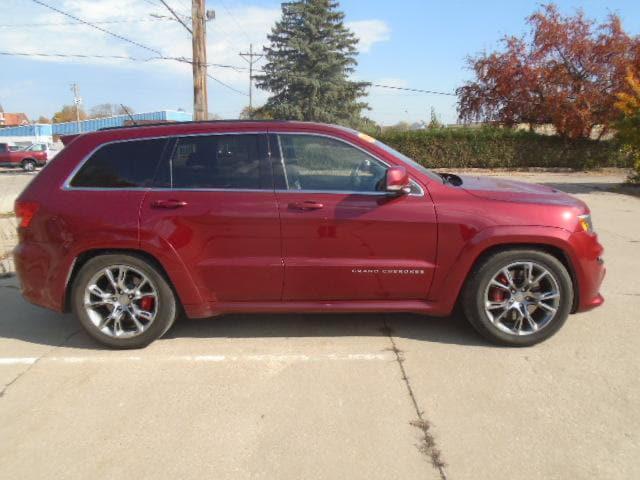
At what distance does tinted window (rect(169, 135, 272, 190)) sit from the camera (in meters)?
3.95

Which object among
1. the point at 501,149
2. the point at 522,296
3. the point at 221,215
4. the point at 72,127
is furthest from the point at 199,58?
the point at 72,127

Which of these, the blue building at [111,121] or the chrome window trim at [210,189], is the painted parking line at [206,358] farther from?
the blue building at [111,121]

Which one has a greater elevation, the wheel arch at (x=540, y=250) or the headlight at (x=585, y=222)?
the headlight at (x=585, y=222)

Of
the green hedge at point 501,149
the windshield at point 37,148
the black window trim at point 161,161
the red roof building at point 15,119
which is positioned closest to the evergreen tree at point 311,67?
the green hedge at point 501,149

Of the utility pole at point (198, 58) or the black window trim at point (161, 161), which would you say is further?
the utility pole at point (198, 58)

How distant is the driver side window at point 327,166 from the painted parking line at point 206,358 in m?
1.24

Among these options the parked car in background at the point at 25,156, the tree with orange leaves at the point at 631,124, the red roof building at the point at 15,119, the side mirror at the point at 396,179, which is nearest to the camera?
the side mirror at the point at 396,179

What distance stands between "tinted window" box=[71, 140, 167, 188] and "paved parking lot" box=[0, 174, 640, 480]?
1.32 m

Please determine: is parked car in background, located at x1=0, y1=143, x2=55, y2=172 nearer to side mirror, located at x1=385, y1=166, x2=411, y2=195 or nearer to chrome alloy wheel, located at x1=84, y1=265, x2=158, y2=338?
chrome alloy wheel, located at x1=84, y1=265, x2=158, y2=338

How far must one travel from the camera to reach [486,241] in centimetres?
381

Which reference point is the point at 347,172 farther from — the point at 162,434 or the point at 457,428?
the point at 162,434

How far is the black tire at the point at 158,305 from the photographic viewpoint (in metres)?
3.98

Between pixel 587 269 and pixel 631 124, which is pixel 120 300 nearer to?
pixel 587 269

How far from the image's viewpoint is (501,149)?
25.2m
